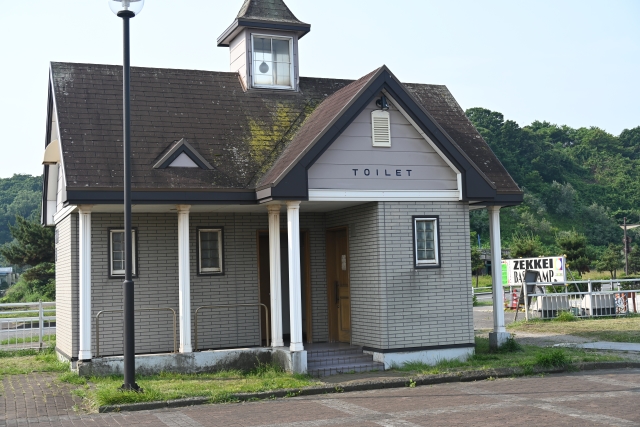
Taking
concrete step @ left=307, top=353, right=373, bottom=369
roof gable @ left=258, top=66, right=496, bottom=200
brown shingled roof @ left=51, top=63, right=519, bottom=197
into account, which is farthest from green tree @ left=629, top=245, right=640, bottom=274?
concrete step @ left=307, top=353, right=373, bottom=369

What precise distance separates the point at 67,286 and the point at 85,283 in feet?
7.20

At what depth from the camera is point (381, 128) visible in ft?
47.4

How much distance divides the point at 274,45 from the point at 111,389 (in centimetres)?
972

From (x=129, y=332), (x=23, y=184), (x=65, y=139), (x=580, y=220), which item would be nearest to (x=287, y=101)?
(x=65, y=139)

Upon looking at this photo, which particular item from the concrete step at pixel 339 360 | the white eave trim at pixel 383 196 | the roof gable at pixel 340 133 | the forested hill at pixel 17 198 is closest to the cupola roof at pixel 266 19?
the roof gable at pixel 340 133

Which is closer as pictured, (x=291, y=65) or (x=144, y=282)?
(x=144, y=282)

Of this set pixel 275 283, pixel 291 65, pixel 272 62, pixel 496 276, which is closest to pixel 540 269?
pixel 496 276

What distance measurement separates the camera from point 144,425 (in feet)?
32.2

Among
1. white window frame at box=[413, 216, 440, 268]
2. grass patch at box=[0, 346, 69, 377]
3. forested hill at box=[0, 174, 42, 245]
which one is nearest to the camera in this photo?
white window frame at box=[413, 216, 440, 268]

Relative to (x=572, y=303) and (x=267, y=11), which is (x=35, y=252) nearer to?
(x=267, y=11)

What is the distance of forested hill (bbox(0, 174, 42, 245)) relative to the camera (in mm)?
93375

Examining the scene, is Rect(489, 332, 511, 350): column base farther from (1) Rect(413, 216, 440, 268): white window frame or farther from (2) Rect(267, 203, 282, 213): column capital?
(2) Rect(267, 203, 282, 213): column capital

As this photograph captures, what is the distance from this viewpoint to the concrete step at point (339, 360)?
1402cm

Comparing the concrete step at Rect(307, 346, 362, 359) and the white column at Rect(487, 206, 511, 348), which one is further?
the white column at Rect(487, 206, 511, 348)
